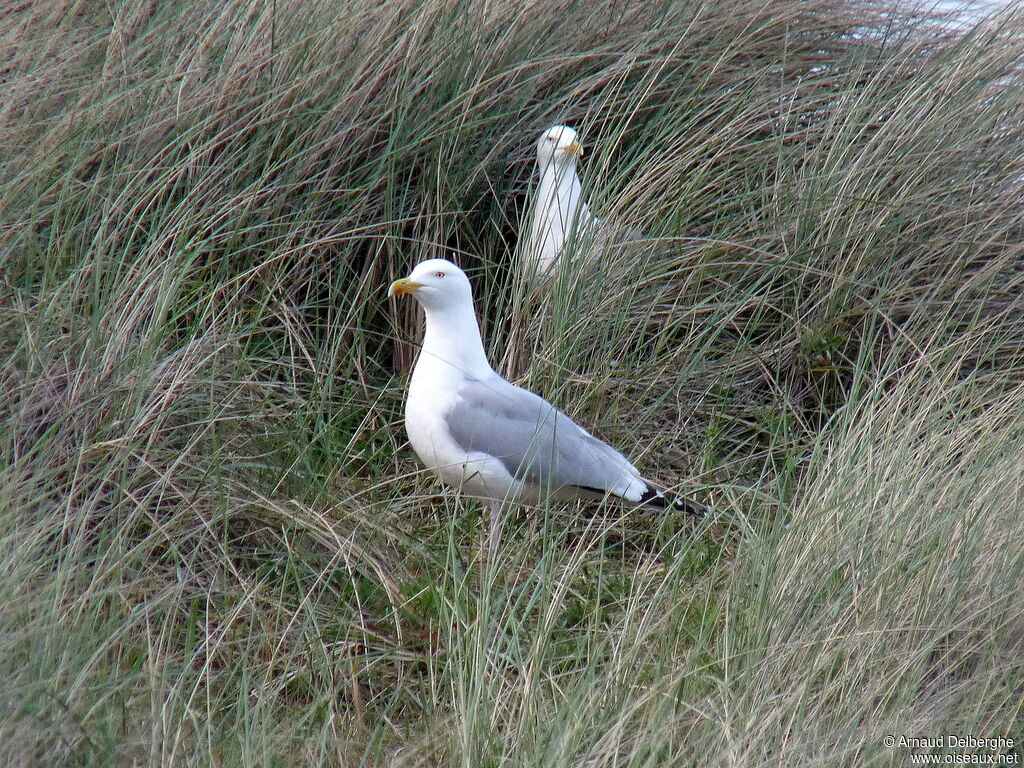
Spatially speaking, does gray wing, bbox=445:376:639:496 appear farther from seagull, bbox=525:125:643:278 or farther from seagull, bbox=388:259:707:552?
seagull, bbox=525:125:643:278

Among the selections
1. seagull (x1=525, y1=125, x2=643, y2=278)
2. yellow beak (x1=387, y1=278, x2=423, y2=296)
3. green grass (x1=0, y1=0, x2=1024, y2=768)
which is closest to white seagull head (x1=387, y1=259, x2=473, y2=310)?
yellow beak (x1=387, y1=278, x2=423, y2=296)

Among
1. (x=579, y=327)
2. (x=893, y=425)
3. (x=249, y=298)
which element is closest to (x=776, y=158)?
(x=579, y=327)

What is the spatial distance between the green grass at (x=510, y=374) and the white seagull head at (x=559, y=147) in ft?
0.42

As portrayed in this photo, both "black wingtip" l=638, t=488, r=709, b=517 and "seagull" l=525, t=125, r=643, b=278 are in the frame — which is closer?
"black wingtip" l=638, t=488, r=709, b=517

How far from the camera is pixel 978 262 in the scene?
3904 mm

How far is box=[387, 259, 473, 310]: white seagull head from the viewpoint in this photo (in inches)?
124

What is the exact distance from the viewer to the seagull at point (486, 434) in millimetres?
→ 3055

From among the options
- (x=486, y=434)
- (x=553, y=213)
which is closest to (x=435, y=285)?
(x=486, y=434)

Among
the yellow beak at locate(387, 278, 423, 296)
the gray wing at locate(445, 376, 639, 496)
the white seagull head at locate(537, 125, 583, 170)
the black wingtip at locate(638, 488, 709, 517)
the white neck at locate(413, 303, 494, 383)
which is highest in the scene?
the white seagull head at locate(537, 125, 583, 170)

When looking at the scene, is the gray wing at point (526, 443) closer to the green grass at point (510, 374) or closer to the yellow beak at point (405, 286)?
the green grass at point (510, 374)

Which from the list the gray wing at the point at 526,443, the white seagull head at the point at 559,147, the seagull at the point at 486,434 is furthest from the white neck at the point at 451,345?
the white seagull head at the point at 559,147

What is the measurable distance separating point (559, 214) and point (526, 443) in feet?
3.23

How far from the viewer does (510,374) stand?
3.64 metres

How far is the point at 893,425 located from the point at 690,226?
50.3 inches
